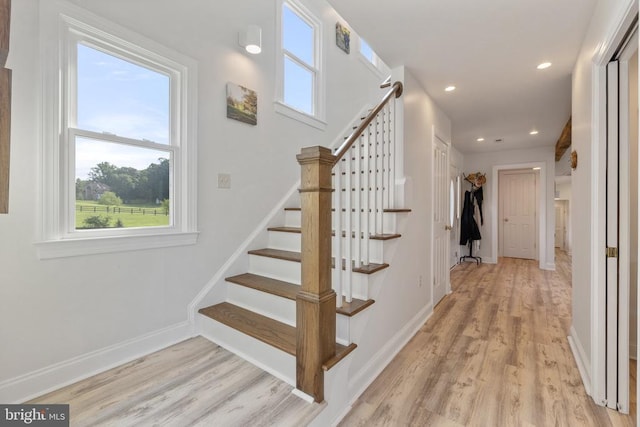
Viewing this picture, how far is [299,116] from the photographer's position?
3008mm

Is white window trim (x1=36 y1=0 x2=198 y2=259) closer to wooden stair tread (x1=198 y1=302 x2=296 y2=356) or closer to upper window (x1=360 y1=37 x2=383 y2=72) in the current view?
wooden stair tread (x1=198 y1=302 x2=296 y2=356)

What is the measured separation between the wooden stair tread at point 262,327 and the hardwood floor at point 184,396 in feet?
0.61

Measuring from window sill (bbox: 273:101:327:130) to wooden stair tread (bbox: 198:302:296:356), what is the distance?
1.82m

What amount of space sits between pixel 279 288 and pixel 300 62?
2.41 meters

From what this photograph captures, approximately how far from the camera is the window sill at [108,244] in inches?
59.6

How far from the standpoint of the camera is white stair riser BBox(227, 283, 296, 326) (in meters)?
1.90

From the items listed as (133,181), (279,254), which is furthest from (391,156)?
(133,181)

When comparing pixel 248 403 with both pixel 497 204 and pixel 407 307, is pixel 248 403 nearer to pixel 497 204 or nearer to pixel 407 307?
pixel 407 307

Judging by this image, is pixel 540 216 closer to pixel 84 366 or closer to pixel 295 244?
pixel 295 244

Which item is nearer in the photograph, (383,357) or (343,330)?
(343,330)

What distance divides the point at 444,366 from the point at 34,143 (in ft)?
9.13

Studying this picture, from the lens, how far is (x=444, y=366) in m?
2.05

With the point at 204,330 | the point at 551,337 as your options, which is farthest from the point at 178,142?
the point at 551,337

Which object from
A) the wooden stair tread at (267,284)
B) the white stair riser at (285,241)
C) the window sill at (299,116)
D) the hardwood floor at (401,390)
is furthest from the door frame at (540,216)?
the wooden stair tread at (267,284)
